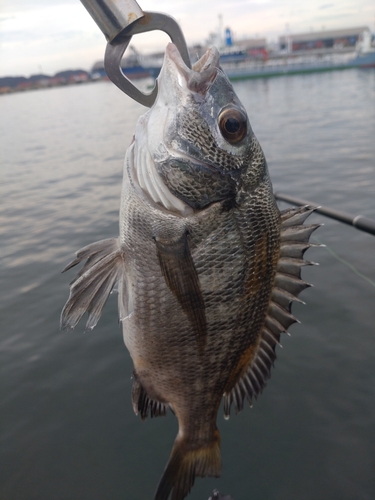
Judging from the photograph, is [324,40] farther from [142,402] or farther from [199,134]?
[142,402]

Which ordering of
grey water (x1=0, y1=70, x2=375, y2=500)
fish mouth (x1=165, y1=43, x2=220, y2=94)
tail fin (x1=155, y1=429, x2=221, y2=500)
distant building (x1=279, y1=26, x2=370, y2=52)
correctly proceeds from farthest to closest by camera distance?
distant building (x1=279, y1=26, x2=370, y2=52)
grey water (x1=0, y1=70, x2=375, y2=500)
tail fin (x1=155, y1=429, x2=221, y2=500)
fish mouth (x1=165, y1=43, x2=220, y2=94)

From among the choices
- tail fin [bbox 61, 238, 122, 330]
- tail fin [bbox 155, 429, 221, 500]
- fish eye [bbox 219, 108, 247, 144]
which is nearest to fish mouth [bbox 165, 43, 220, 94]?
fish eye [bbox 219, 108, 247, 144]

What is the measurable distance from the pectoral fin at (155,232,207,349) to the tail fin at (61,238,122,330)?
289 mm

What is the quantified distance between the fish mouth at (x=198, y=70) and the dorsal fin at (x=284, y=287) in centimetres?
78

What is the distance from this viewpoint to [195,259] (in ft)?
5.92

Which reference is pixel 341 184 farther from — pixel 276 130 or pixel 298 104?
pixel 298 104

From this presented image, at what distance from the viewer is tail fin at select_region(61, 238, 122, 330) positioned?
191 centimetres

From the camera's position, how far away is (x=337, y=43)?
8231 centimetres

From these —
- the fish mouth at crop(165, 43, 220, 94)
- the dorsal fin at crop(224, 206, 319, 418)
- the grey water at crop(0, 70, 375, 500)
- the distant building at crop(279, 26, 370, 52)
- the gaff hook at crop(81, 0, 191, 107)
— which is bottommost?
the grey water at crop(0, 70, 375, 500)

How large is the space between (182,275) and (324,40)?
98928 millimetres

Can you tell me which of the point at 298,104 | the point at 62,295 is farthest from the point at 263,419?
the point at 298,104

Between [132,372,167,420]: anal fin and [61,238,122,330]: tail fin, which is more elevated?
[61,238,122,330]: tail fin

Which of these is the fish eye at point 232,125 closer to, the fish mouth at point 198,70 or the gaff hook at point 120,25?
the fish mouth at point 198,70

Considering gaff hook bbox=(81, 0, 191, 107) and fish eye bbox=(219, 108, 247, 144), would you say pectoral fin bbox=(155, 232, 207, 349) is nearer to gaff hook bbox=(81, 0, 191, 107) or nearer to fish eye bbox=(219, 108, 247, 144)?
fish eye bbox=(219, 108, 247, 144)
